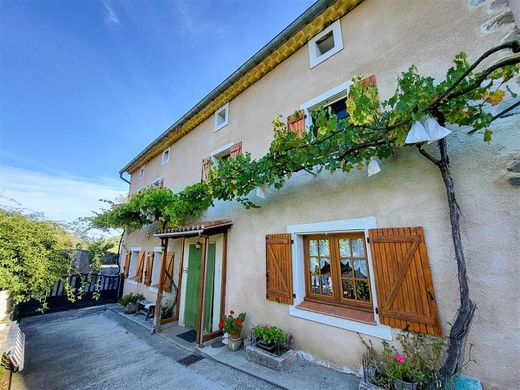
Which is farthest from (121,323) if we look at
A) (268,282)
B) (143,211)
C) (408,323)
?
(408,323)

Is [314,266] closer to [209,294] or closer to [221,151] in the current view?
[209,294]

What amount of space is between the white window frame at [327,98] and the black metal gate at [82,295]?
8.85 meters

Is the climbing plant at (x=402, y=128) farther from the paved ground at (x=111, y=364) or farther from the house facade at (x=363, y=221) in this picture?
the paved ground at (x=111, y=364)

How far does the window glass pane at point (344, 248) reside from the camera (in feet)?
13.0

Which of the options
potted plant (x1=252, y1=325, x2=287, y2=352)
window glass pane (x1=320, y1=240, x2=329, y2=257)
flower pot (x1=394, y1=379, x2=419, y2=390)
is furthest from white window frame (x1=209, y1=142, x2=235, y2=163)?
flower pot (x1=394, y1=379, x2=419, y2=390)

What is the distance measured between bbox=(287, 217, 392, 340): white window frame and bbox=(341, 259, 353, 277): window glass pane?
463mm

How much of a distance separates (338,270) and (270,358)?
203 cm

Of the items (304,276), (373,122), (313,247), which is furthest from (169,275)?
(373,122)

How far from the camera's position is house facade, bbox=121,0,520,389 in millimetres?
2584

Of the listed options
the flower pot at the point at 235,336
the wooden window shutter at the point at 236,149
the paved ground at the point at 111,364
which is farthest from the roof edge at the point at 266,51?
the paved ground at the point at 111,364

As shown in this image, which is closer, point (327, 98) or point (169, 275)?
point (327, 98)

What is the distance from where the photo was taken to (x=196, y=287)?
6.65m

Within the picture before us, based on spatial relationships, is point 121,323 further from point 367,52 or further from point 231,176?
point 367,52

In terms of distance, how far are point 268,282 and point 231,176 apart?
8.38ft
